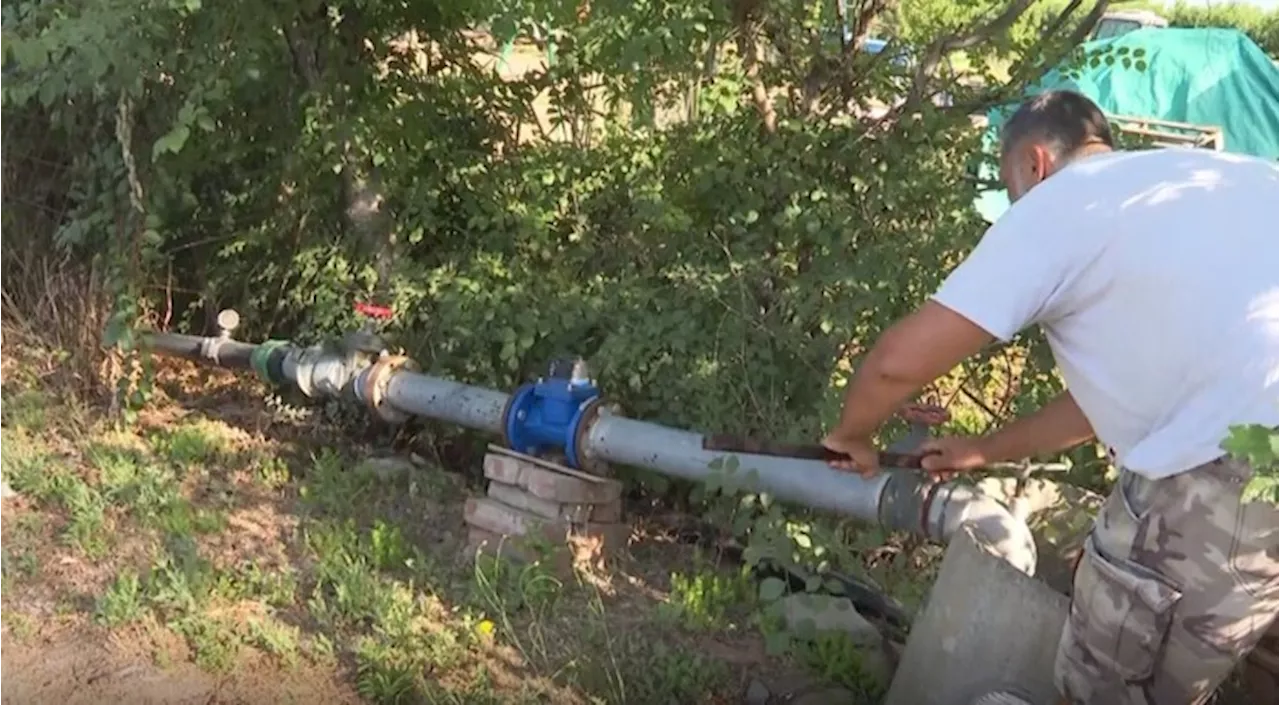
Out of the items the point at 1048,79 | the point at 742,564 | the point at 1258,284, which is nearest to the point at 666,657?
the point at 742,564

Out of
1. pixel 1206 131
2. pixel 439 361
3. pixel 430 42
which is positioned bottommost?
pixel 439 361

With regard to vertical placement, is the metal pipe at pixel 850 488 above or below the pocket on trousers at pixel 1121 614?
below

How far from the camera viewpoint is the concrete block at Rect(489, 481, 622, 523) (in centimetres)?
442

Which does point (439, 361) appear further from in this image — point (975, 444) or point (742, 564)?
point (975, 444)

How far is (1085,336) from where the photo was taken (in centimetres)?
262

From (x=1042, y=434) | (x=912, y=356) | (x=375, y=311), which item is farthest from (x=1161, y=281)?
(x=375, y=311)

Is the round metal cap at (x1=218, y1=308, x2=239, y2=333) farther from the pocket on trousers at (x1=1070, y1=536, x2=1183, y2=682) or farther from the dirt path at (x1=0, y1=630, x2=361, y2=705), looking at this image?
the pocket on trousers at (x1=1070, y1=536, x2=1183, y2=682)

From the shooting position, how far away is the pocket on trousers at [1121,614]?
2.63 meters

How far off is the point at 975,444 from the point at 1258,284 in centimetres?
92

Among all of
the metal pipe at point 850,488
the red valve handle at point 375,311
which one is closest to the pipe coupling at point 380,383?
the red valve handle at point 375,311

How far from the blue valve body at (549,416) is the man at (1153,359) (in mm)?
1792

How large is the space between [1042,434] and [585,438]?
5.36ft

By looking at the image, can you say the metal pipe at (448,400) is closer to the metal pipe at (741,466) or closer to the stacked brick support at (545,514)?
the stacked brick support at (545,514)

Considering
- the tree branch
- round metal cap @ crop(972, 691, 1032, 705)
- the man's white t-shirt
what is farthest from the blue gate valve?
the man's white t-shirt
